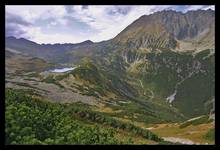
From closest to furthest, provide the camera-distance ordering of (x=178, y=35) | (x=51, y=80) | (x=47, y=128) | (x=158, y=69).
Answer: (x=47, y=128) → (x=51, y=80) → (x=158, y=69) → (x=178, y=35)

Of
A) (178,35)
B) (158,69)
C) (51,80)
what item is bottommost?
(51,80)

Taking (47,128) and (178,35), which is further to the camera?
(178,35)

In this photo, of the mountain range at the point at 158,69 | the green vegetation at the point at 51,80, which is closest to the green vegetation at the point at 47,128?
the mountain range at the point at 158,69

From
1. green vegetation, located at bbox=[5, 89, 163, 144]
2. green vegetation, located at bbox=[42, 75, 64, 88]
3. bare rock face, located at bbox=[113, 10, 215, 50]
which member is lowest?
green vegetation, located at bbox=[5, 89, 163, 144]

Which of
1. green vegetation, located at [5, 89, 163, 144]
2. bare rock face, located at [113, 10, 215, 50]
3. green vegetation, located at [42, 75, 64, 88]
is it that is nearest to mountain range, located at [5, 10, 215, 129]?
bare rock face, located at [113, 10, 215, 50]

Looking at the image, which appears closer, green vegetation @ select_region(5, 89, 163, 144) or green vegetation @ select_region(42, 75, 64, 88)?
green vegetation @ select_region(5, 89, 163, 144)

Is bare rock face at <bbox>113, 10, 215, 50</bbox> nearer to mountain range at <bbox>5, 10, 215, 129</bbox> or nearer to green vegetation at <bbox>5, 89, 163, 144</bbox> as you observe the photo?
mountain range at <bbox>5, 10, 215, 129</bbox>

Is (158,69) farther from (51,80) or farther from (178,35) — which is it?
(51,80)

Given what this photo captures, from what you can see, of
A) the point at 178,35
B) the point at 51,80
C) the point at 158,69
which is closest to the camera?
the point at 51,80

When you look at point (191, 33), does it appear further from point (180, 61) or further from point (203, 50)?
point (180, 61)

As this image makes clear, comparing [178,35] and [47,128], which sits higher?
[178,35]

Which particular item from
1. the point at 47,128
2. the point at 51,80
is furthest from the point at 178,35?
the point at 47,128
